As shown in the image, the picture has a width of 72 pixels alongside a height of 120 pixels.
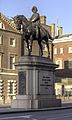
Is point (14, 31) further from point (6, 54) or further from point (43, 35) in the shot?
point (43, 35)

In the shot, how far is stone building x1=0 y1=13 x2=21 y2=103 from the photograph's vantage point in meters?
68.5

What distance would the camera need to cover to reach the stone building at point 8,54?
225ft

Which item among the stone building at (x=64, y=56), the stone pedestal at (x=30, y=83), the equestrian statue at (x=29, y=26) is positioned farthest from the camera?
the stone building at (x=64, y=56)

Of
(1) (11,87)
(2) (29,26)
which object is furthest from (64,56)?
(2) (29,26)

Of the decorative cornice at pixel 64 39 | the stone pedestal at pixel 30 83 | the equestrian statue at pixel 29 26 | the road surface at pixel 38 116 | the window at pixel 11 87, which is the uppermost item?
the decorative cornice at pixel 64 39

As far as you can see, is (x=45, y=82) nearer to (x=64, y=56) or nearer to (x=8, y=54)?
(x=8, y=54)

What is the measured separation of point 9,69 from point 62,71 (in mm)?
31472

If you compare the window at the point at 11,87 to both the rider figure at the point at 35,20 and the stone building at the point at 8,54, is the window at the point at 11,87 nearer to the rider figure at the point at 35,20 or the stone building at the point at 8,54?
the stone building at the point at 8,54

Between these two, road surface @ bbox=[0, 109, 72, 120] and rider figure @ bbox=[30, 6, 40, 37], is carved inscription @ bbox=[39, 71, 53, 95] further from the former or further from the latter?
road surface @ bbox=[0, 109, 72, 120]

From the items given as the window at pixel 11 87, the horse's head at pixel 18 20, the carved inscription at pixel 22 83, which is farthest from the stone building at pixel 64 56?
the carved inscription at pixel 22 83

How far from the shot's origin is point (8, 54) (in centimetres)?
7075

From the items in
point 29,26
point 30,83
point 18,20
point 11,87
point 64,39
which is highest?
point 64,39

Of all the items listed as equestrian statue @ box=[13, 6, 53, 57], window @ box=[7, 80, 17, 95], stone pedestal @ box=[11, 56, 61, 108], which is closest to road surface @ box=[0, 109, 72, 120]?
stone pedestal @ box=[11, 56, 61, 108]

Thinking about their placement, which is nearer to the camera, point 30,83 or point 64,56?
point 30,83
